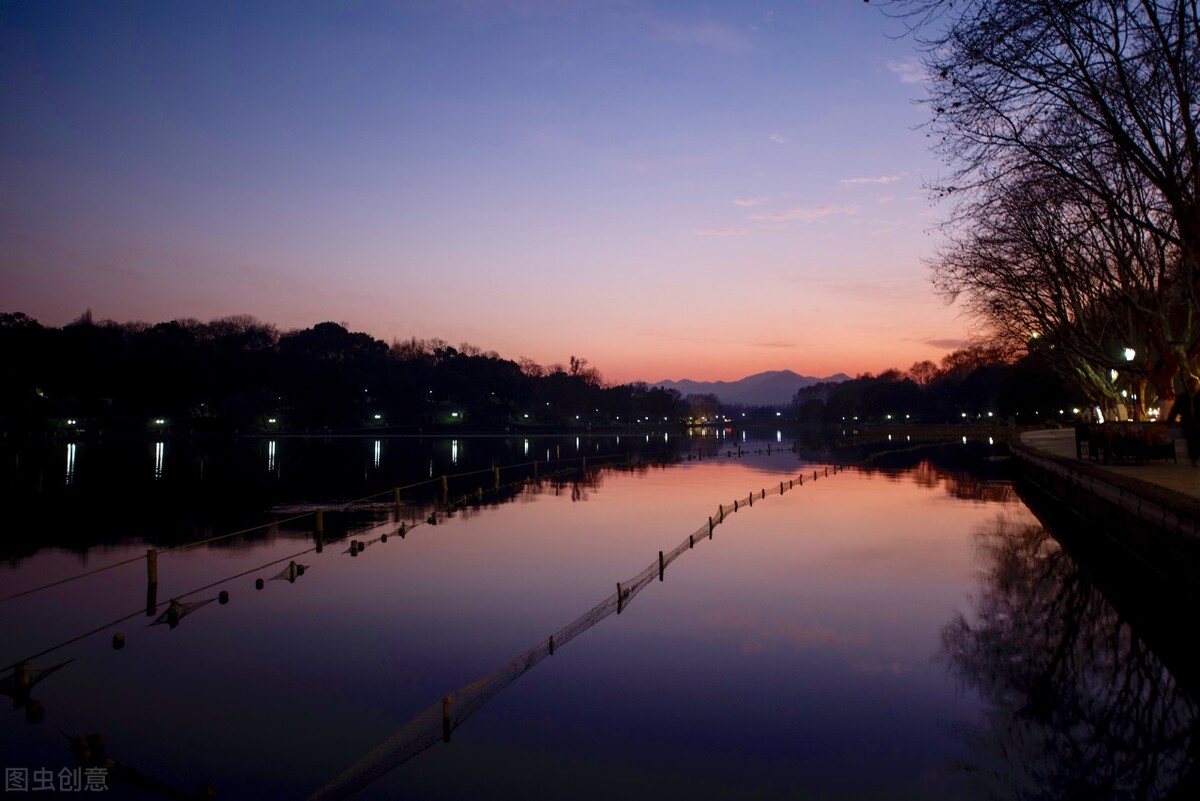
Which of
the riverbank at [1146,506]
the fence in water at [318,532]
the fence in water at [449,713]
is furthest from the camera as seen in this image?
the fence in water at [318,532]

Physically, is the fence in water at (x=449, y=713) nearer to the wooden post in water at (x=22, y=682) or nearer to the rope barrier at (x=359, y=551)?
the rope barrier at (x=359, y=551)

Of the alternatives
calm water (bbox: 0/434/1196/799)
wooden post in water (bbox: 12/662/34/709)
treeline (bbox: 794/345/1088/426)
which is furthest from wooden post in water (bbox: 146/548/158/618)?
treeline (bbox: 794/345/1088/426)

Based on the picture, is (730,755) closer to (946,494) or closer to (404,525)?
(404,525)

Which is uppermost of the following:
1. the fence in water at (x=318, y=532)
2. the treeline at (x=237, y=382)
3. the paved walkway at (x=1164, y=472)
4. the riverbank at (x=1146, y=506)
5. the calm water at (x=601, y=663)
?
the treeline at (x=237, y=382)

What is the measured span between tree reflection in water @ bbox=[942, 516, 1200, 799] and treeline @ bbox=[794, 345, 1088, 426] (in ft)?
160

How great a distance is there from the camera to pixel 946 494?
41.5 meters

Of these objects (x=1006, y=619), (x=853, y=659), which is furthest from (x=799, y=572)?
(x=853, y=659)

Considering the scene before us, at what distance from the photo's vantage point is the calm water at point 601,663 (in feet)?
33.0

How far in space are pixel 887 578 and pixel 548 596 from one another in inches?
346

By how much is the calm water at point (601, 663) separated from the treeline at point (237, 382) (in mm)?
97316

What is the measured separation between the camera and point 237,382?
13462cm

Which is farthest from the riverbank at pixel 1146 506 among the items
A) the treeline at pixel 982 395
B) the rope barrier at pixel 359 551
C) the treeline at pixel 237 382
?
the treeline at pixel 237 382

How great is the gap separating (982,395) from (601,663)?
472 ft

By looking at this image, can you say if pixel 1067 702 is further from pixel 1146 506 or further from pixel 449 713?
pixel 1146 506
